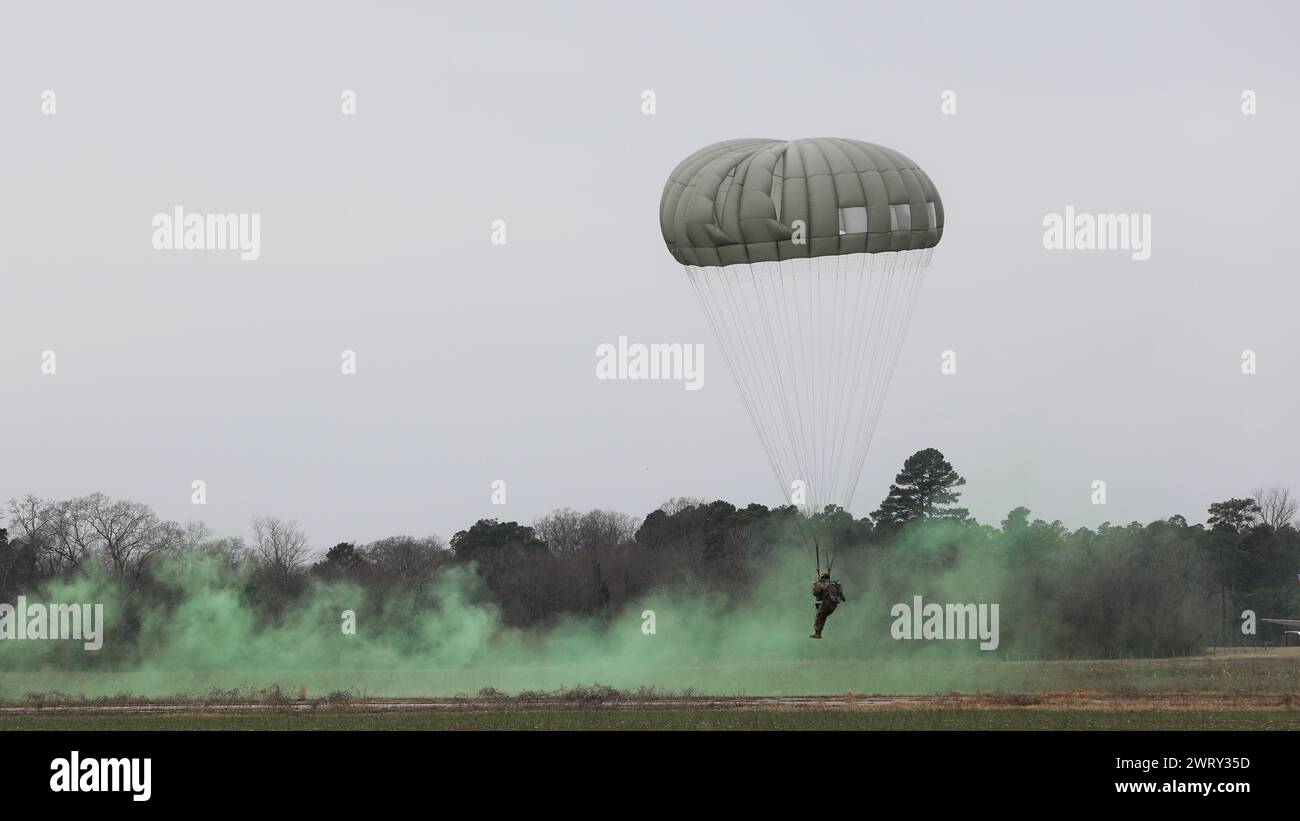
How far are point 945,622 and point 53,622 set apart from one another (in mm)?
33661

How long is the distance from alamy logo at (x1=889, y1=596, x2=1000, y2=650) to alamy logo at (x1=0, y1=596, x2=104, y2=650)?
97.0 feet

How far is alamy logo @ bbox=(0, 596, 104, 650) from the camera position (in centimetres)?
5919

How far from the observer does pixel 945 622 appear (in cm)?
6400

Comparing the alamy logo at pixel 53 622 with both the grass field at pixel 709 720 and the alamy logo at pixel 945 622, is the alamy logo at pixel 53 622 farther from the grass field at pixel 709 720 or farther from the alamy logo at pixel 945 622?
the alamy logo at pixel 945 622

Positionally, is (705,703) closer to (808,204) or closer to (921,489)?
(808,204)

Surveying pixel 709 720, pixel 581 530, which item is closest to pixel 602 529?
pixel 581 530

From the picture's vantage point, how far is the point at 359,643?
2410 inches

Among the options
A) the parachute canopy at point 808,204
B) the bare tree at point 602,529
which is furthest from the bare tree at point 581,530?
the parachute canopy at point 808,204

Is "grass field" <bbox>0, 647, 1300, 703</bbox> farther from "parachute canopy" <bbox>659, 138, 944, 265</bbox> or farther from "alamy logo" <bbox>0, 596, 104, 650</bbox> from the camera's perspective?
"parachute canopy" <bbox>659, 138, 944, 265</bbox>

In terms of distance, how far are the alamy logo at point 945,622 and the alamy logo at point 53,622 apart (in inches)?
1164

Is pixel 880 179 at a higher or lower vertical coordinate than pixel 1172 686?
higher

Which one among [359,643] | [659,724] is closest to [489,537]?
[359,643]
